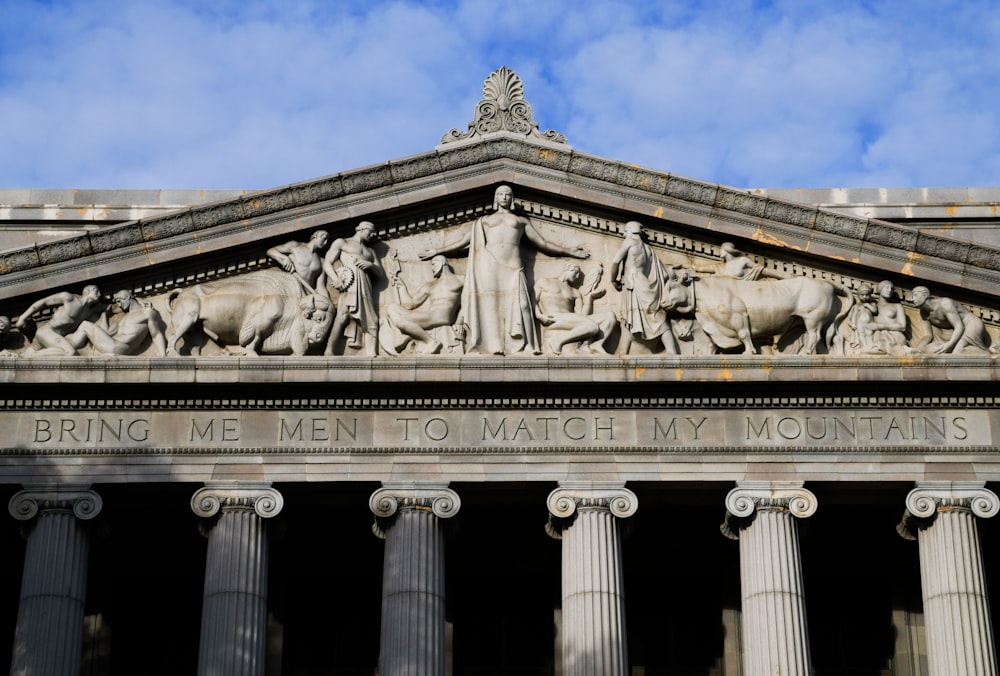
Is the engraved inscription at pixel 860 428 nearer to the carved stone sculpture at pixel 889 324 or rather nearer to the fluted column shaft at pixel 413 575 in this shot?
the carved stone sculpture at pixel 889 324

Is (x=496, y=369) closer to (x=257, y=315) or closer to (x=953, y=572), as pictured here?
(x=257, y=315)

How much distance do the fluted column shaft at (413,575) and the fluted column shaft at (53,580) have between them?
4815 mm

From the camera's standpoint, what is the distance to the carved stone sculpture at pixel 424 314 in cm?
3634

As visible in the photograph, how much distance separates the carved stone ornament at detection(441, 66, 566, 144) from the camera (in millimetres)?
37656

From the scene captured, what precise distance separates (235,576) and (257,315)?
15.0 ft

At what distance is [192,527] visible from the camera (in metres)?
38.1

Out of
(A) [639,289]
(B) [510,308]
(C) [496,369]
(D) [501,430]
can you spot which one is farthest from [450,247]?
(D) [501,430]

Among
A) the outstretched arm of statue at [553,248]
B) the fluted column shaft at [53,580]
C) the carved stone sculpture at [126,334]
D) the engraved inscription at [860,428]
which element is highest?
the outstretched arm of statue at [553,248]

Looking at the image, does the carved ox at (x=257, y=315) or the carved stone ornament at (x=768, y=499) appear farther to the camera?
the carved ox at (x=257, y=315)

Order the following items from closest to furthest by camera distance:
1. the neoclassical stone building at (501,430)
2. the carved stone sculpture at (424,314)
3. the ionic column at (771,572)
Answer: the ionic column at (771,572), the neoclassical stone building at (501,430), the carved stone sculpture at (424,314)

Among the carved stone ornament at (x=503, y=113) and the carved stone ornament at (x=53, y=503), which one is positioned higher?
the carved stone ornament at (x=503, y=113)

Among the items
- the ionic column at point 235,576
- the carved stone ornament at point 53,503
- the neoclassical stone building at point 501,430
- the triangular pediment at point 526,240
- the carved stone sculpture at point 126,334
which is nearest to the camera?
the ionic column at point 235,576

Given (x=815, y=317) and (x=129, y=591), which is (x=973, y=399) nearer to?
(x=815, y=317)

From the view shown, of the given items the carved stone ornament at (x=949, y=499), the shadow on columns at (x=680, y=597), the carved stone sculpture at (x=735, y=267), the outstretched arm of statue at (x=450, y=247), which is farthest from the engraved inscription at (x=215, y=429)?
the carved stone ornament at (x=949, y=499)
